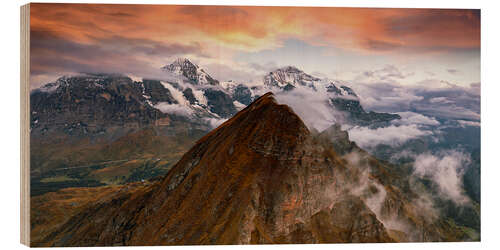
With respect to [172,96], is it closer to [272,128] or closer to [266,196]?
[272,128]

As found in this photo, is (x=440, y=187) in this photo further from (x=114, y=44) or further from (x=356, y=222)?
(x=114, y=44)

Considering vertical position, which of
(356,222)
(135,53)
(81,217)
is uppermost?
(135,53)

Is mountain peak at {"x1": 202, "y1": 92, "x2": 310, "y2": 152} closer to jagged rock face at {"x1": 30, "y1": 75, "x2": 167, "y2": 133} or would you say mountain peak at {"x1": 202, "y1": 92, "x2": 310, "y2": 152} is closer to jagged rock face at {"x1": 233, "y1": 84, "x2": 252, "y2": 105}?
jagged rock face at {"x1": 233, "y1": 84, "x2": 252, "y2": 105}

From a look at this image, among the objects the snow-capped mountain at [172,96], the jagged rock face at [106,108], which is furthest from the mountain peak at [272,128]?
the jagged rock face at [106,108]

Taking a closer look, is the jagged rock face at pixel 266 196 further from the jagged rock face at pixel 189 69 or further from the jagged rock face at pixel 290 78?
the jagged rock face at pixel 189 69

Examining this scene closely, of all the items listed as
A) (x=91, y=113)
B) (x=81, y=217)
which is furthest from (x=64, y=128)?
(x=81, y=217)

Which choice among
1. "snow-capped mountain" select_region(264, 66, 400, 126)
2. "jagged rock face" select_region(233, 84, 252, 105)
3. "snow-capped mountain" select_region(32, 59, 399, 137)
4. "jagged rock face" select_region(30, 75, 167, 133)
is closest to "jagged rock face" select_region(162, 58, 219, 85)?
"snow-capped mountain" select_region(32, 59, 399, 137)

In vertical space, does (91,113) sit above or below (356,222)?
above
